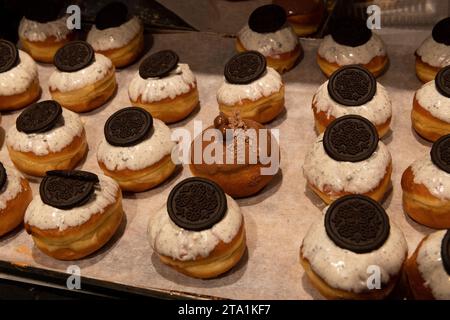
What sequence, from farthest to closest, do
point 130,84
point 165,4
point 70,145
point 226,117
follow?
point 165,4, point 130,84, point 70,145, point 226,117

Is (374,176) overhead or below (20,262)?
overhead

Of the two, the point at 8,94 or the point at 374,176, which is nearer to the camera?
the point at 374,176

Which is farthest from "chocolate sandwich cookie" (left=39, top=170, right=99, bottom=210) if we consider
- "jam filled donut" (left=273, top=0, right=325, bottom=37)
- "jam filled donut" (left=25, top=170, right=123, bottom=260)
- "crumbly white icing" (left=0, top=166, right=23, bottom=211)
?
"jam filled donut" (left=273, top=0, right=325, bottom=37)

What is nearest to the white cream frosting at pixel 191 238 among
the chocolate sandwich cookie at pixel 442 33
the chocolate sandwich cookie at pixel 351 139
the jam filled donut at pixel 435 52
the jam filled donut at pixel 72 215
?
the jam filled donut at pixel 72 215

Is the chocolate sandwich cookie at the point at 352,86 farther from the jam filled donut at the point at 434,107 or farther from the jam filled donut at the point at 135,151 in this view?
the jam filled donut at the point at 135,151

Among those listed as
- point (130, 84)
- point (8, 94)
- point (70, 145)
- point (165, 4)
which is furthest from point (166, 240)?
point (165, 4)

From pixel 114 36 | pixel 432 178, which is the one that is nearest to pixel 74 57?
pixel 114 36

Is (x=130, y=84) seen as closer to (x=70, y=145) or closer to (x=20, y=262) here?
(x=70, y=145)

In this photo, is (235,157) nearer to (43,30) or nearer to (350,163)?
(350,163)
